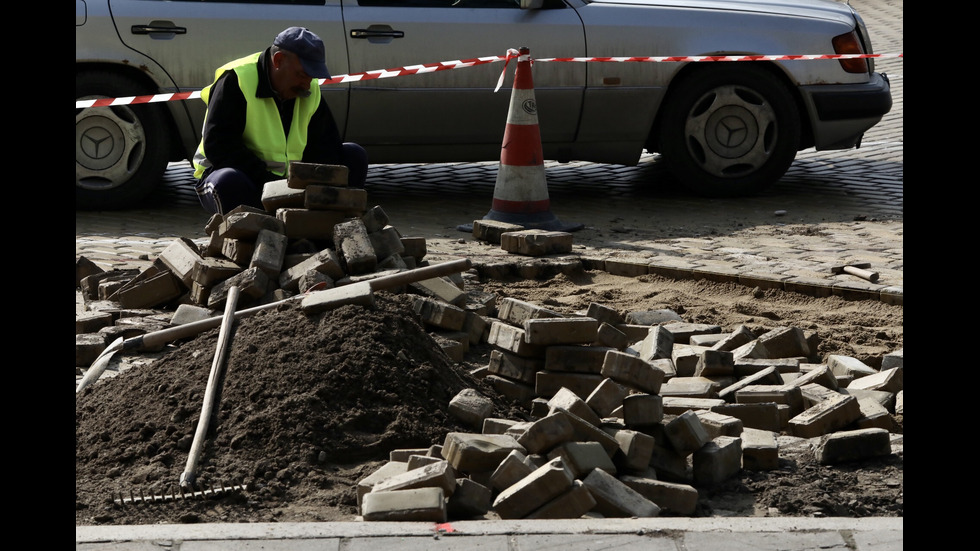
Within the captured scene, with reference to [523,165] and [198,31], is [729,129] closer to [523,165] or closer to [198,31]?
[523,165]

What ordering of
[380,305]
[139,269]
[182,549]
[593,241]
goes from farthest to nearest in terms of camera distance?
[593,241] → [139,269] → [380,305] → [182,549]

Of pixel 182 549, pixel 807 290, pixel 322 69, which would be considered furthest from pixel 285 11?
pixel 182 549

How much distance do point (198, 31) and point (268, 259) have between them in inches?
130

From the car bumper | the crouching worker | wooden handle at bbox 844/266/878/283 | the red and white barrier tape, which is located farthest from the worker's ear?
the car bumper

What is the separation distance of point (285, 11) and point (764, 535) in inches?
235

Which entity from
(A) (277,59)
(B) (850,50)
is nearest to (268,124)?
(A) (277,59)

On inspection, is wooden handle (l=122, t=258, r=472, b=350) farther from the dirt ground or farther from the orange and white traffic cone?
the orange and white traffic cone

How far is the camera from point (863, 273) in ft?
21.1

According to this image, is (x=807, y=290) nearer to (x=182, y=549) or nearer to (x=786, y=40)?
(x=786, y=40)

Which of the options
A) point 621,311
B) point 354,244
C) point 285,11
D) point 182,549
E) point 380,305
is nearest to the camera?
point 182,549

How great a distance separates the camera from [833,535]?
3174 millimetres

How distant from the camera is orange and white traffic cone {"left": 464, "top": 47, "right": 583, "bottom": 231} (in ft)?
26.2

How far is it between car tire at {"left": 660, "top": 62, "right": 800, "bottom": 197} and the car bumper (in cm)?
15

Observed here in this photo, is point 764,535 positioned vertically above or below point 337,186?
below
